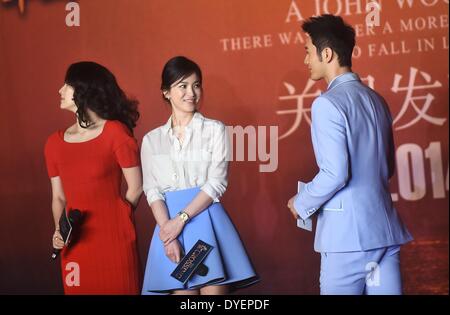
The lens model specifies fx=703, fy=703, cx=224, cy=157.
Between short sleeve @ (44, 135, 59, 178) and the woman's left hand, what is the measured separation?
614mm

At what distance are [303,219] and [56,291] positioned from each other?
4.93 feet

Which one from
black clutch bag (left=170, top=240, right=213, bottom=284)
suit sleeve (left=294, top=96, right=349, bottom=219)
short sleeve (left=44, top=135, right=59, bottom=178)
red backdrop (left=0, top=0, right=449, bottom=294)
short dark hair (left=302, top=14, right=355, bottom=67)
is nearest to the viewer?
suit sleeve (left=294, top=96, right=349, bottom=219)

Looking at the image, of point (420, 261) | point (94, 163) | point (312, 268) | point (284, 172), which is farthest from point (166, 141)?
point (420, 261)

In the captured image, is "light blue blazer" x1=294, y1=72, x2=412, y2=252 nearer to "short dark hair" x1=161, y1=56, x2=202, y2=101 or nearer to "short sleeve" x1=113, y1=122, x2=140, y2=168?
"short dark hair" x1=161, y1=56, x2=202, y2=101

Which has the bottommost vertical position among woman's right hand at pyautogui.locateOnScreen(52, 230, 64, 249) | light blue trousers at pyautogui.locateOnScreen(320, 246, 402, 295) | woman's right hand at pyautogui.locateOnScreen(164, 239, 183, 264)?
light blue trousers at pyautogui.locateOnScreen(320, 246, 402, 295)

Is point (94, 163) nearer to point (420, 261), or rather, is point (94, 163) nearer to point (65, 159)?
point (65, 159)

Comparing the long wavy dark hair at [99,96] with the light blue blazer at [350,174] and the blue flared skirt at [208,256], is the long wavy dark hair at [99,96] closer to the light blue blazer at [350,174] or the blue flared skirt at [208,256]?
the blue flared skirt at [208,256]

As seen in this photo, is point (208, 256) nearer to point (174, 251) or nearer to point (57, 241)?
point (174, 251)

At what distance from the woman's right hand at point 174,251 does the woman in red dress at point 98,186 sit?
9.4 inches

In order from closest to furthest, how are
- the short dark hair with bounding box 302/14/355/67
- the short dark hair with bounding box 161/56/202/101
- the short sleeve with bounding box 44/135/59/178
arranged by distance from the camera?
the short dark hair with bounding box 302/14/355/67 → the short dark hair with bounding box 161/56/202/101 → the short sleeve with bounding box 44/135/59/178

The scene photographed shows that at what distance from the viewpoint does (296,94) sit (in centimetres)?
350

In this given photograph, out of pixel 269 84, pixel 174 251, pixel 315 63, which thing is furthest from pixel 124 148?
pixel 315 63

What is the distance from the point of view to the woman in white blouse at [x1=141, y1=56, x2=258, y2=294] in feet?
10.0

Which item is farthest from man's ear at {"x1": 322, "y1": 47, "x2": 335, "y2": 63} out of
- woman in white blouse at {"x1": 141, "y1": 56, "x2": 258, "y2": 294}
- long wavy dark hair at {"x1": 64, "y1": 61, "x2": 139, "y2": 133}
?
long wavy dark hair at {"x1": 64, "y1": 61, "x2": 139, "y2": 133}
